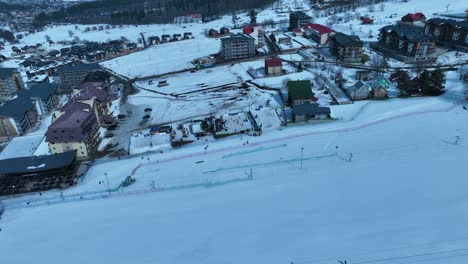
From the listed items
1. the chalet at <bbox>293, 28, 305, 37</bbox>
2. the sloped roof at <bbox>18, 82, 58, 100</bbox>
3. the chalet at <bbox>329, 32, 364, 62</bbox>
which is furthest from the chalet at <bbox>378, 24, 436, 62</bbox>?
the sloped roof at <bbox>18, 82, 58, 100</bbox>

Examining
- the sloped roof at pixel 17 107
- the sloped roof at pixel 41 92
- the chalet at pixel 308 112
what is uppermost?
the sloped roof at pixel 41 92

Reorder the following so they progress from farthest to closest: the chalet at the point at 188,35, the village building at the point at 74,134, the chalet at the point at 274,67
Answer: the chalet at the point at 188,35, the chalet at the point at 274,67, the village building at the point at 74,134

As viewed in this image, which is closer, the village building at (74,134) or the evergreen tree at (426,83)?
the village building at (74,134)

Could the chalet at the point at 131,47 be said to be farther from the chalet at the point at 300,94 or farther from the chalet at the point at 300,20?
the chalet at the point at 300,94

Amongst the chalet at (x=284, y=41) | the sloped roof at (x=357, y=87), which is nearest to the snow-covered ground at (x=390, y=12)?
the chalet at (x=284, y=41)

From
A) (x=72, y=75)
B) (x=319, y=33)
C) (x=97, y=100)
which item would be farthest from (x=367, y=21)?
(x=72, y=75)

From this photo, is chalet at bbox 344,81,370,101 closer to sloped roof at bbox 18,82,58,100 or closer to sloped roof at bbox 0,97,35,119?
sloped roof at bbox 0,97,35,119

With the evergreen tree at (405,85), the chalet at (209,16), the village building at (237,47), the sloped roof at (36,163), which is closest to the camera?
the sloped roof at (36,163)

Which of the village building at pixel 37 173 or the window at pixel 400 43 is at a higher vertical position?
the window at pixel 400 43
